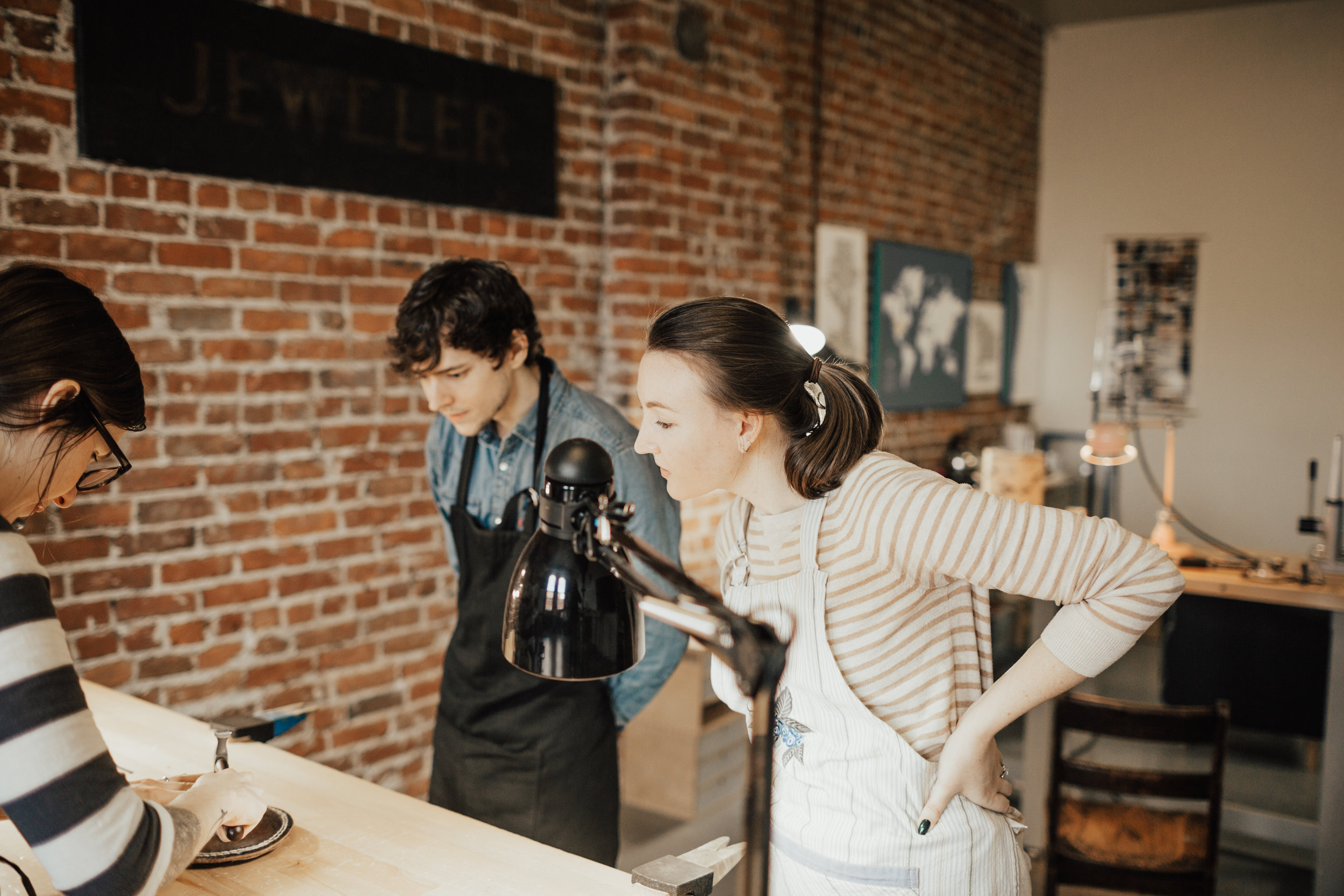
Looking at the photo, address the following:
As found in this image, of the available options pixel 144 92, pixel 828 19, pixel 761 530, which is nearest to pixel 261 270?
pixel 144 92

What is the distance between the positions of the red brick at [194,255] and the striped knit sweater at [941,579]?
5.38 feet

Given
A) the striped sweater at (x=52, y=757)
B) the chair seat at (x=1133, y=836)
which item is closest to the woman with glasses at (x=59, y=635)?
the striped sweater at (x=52, y=757)

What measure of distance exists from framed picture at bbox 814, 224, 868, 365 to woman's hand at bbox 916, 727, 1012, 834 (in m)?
3.45

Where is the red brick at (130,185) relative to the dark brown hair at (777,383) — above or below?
above

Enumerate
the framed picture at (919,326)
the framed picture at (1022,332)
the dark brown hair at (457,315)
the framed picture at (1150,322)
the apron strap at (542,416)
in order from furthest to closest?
the framed picture at (1022,332)
the framed picture at (1150,322)
the framed picture at (919,326)
the apron strap at (542,416)
the dark brown hair at (457,315)

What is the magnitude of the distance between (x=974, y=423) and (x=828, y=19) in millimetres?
2517

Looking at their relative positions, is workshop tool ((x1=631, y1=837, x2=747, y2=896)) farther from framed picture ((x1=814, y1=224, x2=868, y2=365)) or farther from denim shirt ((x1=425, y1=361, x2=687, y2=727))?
framed picture ((x1=814, y1=224, x2=868, y2=365))

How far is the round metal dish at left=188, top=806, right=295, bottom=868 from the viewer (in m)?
1.34

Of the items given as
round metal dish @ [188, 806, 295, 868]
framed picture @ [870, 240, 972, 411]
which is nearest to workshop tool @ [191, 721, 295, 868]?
round metal dish @ [188, 806, 295, 868]

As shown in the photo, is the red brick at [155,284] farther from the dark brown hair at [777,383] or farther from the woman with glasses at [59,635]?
the dark brown hair at [777,383]

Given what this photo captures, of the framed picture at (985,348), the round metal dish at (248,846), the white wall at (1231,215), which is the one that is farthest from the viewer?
the framed picture at (985,348)

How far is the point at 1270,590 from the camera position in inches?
131

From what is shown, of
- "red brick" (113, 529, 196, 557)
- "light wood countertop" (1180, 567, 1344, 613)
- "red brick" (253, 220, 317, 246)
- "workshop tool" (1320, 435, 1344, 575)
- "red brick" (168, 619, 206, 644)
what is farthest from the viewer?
"workshop tool" (1320, 435, 1344, 575)

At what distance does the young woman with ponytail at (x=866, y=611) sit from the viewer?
1.27 metres
